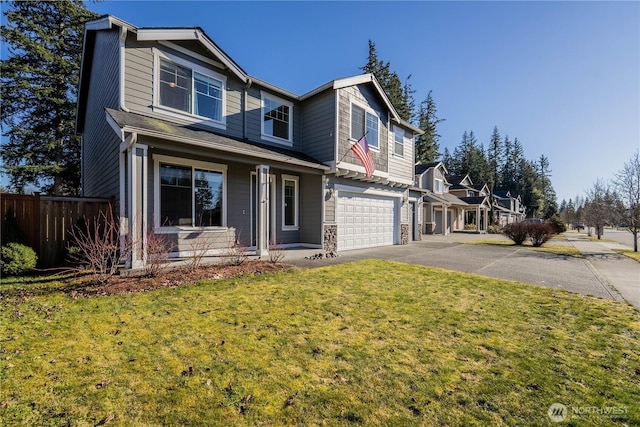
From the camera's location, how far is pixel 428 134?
44.1 meters

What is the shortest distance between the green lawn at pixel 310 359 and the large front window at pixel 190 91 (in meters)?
6.25

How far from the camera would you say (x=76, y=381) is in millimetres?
2797

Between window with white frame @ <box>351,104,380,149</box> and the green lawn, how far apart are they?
335 inches

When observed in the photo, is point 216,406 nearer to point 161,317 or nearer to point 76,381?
point 76,381

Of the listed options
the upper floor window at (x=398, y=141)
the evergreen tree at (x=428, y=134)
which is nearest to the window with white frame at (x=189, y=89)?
the upper floor window at (x=398, y=141)

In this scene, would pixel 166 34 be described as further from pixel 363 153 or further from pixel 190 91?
pixel 363 153

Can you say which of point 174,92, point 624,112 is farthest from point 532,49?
point 174,92

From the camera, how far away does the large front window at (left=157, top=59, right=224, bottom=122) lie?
8.79 meters

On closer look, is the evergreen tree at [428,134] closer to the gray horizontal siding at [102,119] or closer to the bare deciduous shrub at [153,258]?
the gray horizontal siding at [102,119]

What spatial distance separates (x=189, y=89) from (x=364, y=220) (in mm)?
8853

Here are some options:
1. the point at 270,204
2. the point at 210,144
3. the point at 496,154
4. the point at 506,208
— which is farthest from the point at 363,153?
the point at 496,154

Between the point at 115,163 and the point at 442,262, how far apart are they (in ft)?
37.4

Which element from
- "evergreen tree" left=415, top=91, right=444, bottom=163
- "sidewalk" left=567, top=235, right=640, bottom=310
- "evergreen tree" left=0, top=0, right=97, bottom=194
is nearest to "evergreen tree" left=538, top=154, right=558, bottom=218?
"evergreen tree" left=415, top=91, right=444, bottom=163

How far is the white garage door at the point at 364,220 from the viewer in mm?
12141
